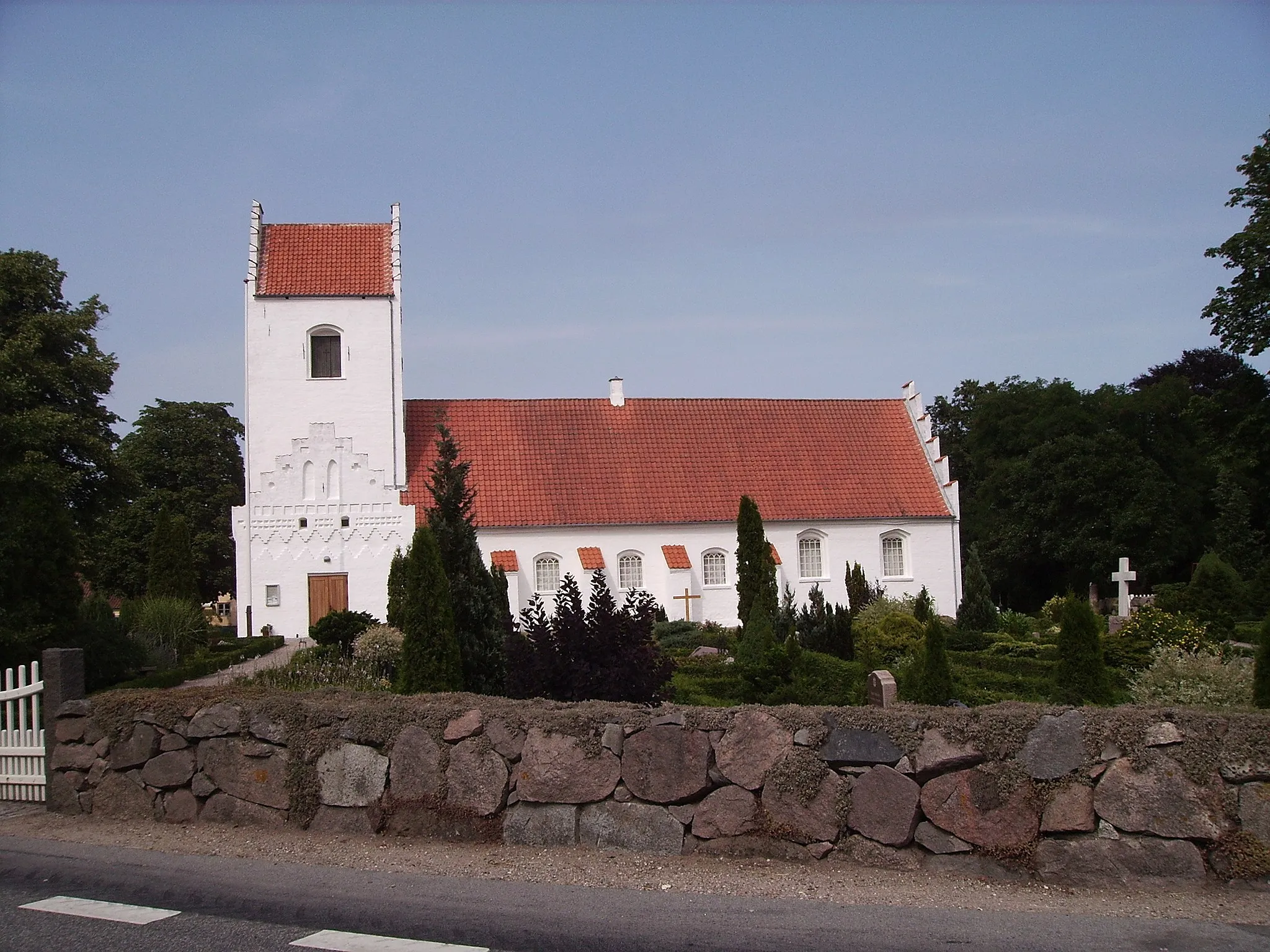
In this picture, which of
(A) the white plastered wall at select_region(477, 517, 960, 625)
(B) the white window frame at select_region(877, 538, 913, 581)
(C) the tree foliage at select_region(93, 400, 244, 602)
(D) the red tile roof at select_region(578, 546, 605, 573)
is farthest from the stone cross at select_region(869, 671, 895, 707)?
(C) the tree foliage at select_region(93, 400, 244, 602)

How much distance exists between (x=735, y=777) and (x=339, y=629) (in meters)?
15.6

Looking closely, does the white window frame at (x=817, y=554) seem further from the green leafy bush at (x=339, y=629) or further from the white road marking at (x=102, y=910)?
the white road marking at (x=102, y=910)

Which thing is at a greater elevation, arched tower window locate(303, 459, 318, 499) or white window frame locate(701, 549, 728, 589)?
arched tower window locate(303, 459, 318, 499)

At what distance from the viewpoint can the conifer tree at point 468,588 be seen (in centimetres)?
1184

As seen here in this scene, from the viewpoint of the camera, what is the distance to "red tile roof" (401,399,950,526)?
85.8ft

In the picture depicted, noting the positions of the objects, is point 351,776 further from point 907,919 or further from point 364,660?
point 364,660

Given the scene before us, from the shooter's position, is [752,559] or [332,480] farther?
[332,480]

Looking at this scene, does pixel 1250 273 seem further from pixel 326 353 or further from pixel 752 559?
pixel 326 353

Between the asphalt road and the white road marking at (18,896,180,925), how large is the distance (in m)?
0.06

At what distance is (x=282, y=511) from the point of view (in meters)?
24.8

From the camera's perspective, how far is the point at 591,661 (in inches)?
364

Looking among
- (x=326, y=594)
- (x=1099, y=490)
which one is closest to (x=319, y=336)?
(x=326, y=594)

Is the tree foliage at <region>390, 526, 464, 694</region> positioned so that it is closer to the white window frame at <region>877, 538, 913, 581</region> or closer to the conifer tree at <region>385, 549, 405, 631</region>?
the conifer tree at <region>385, 549, 405, 631</region>

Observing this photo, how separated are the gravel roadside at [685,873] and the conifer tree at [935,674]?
12.0 ft
